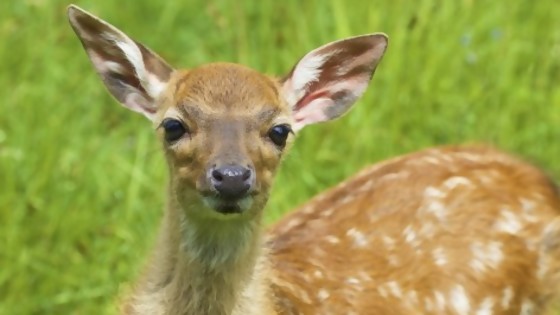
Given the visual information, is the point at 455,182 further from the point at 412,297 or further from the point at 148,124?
the point at 148,124

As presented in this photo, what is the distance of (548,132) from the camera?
26.9 ft

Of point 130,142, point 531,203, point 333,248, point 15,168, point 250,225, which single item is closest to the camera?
point 250,225

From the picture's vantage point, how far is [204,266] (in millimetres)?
5855

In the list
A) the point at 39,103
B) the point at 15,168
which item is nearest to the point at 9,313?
the point at 15,168

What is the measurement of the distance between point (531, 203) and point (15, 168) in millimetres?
2342

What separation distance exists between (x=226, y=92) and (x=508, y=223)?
5.53 ft

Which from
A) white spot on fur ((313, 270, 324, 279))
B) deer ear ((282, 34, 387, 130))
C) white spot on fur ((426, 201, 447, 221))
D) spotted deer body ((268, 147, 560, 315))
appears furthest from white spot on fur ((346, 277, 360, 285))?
deer ear ((282, 34, 387, 130))

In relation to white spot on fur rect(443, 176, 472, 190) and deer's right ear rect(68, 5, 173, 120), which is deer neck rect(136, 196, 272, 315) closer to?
deer's right ear rect(68, 5, 173, 120)

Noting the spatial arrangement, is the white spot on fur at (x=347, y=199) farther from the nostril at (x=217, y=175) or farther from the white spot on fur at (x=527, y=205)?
the nostril at (x=217, y=175)

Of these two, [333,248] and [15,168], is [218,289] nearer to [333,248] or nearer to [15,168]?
[333,248]

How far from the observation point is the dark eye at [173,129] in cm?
573

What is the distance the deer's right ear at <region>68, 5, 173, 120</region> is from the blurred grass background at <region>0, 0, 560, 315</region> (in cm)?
127

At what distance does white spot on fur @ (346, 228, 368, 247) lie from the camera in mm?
6604

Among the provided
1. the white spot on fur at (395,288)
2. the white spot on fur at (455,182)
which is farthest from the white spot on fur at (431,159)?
the white spot on fur at (395,288)
